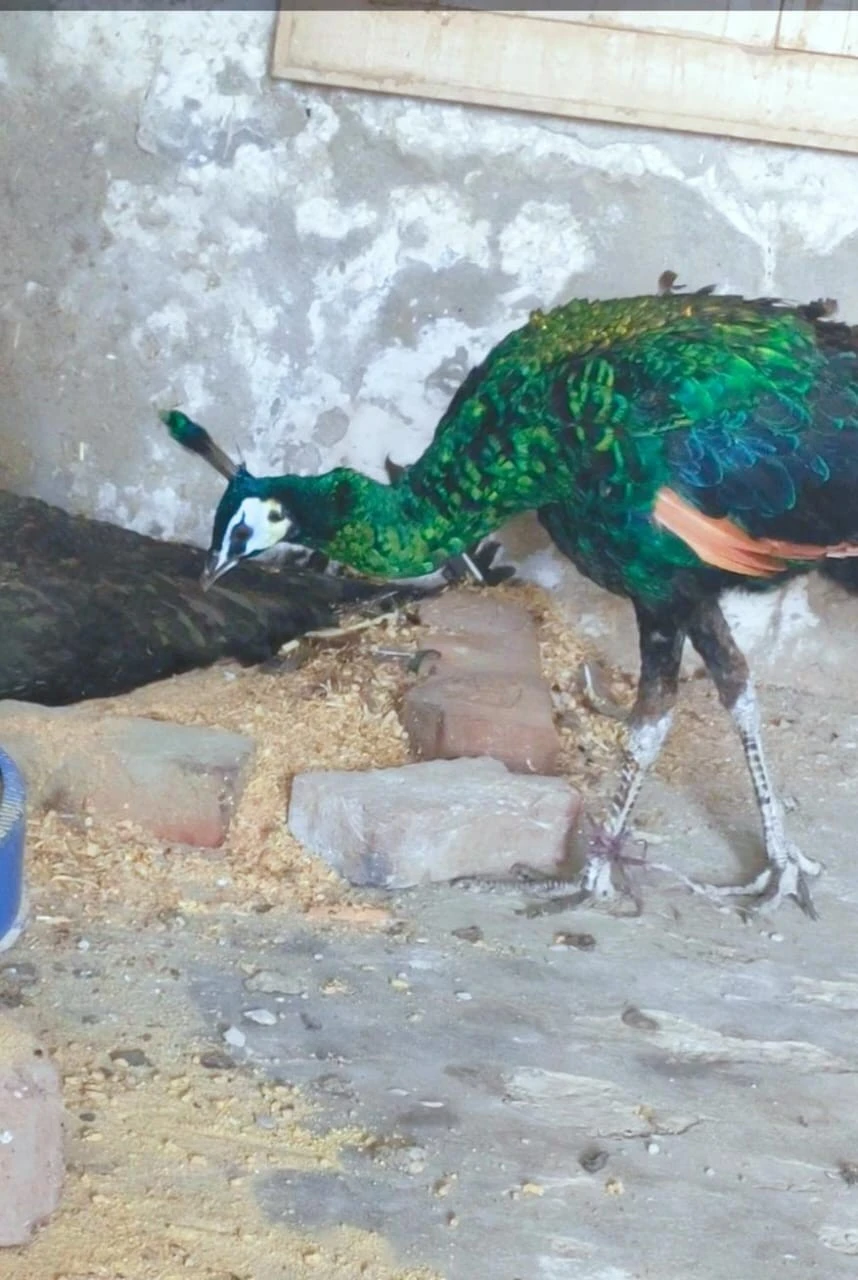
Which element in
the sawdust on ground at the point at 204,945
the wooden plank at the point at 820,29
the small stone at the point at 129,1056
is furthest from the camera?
the wooden plank at the point at 820,29

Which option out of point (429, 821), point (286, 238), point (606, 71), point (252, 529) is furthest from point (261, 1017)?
point (606, 71)

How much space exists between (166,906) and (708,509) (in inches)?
50.1

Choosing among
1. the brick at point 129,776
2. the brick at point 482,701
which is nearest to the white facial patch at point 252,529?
the brick at point 129,776

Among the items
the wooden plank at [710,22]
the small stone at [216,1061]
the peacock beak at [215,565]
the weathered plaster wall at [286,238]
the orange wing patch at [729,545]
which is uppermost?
the wooden plank at [710,22]

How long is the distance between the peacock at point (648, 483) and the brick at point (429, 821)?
0.13 meters

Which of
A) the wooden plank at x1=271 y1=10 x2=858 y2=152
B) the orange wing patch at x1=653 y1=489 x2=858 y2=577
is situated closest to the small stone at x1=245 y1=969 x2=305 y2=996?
the orange wing patch at x1=653 y1=489 x2=858 y2=577

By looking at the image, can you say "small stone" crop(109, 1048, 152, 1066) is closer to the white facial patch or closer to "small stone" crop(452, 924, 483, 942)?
"small stone" crop(452, 924, 483, 942)

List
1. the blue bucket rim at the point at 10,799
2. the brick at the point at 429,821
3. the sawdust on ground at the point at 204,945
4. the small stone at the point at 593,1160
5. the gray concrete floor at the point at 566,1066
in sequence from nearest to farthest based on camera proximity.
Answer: the sawdust on ground at the point at 204,945 → the gray concrete floor at the point at 566,1066 → the small stone at the point at 593,1160 → the blue bucket rim at the point at 10,799 → the brick at the point at 429,821

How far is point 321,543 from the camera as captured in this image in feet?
10.0

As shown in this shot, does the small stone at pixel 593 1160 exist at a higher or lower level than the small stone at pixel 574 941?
lower

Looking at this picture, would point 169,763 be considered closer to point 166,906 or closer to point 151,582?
point 166,906

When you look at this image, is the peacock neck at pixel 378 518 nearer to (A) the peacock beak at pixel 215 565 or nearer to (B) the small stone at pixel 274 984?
(A) the peacock beak at pixel 215 565

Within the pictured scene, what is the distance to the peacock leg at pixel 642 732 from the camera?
120 inches

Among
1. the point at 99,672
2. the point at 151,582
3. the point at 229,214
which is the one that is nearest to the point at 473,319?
the point at 229,214
